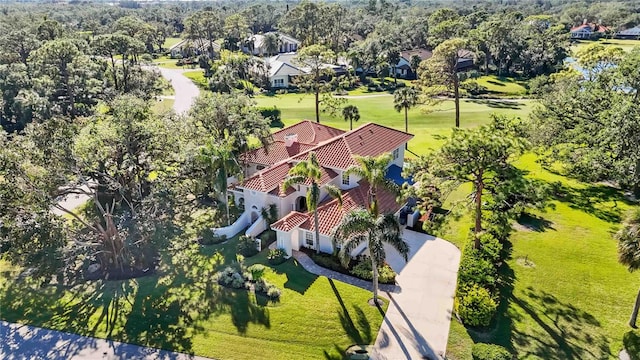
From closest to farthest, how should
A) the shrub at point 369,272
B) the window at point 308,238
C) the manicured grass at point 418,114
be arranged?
the shrub at point 369,272 < the window at point 308,238 < the manicured grass at point 418,114

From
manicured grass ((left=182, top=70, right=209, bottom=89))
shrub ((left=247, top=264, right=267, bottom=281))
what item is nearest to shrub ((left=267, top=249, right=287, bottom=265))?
shrub ((left=247, top=264, right=267, bottom=281))

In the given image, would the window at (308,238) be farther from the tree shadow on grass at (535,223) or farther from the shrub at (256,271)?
the tree shadow on grass at (535,223)

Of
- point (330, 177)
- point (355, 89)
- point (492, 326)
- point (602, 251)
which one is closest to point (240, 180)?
point (330, 177)

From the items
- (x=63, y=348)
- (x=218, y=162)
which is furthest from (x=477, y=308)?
(x=63, y=348)

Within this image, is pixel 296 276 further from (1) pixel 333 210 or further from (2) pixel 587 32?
(2) pixel 587 32

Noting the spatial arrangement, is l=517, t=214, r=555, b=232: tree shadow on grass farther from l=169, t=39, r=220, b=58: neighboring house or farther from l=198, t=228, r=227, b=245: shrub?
l=169, t=39, r=220, b=58: neighboring house

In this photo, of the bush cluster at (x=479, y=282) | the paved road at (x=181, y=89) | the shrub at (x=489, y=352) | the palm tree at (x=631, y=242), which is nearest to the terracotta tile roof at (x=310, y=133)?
the bush cluster at (x=479, y=282)

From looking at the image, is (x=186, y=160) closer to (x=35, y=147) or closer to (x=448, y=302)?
(x=35, y=147)
